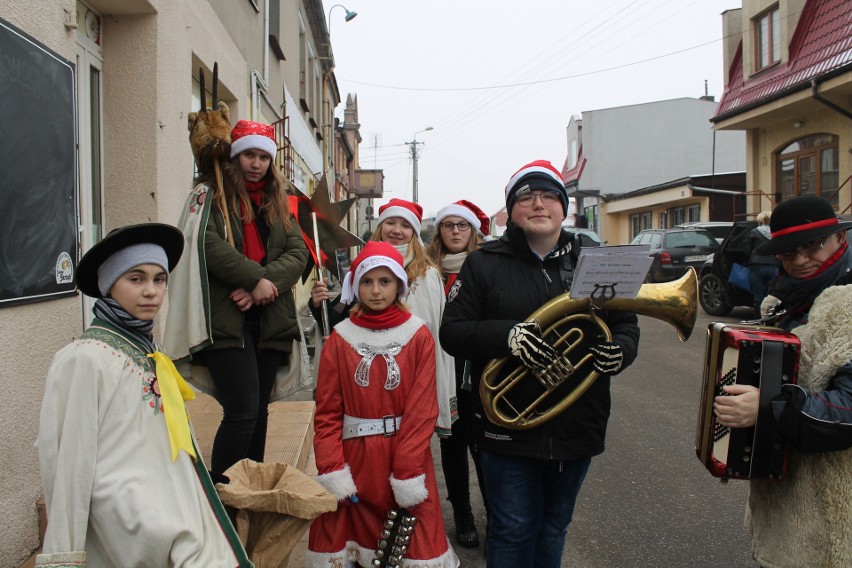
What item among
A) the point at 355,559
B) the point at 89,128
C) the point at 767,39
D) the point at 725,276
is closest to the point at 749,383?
the point at 355,559

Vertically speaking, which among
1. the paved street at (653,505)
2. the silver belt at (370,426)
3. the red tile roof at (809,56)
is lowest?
the paved street at (653,505)

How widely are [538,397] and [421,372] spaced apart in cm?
61

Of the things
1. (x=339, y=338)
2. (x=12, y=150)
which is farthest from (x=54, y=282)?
(x=339, y=338)

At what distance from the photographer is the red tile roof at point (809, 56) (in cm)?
1430

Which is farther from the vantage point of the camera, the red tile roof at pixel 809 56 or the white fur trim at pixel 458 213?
the red tile roof at pixel 809 56

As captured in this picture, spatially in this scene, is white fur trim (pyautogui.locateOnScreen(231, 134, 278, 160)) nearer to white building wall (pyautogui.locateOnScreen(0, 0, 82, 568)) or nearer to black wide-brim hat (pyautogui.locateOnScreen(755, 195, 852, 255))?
white building wall (pyautogui.locateOnScreen(0, 0, 82, 568))

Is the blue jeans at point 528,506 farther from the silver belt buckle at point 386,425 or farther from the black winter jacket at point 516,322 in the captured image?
the silver belt buckle at point 386,425

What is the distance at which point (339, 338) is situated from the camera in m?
2.95

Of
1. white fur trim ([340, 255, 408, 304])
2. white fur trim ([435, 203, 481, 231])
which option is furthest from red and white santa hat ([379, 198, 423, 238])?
white fur trim ([340, 255, 408, 304])

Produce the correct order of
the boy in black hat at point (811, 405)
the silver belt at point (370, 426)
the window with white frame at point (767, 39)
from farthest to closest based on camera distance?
the window with white frame at point (767, 39) < the silver belt at point (370, 426) < the boy in black hat at point (811, 405)

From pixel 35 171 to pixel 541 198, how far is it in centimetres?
213

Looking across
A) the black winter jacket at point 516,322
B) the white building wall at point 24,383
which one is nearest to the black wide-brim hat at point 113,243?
the white building wall at point 24,383

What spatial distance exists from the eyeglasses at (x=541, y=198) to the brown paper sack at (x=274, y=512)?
51.0 inches

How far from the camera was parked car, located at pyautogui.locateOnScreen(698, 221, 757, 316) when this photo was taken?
10688 mm
